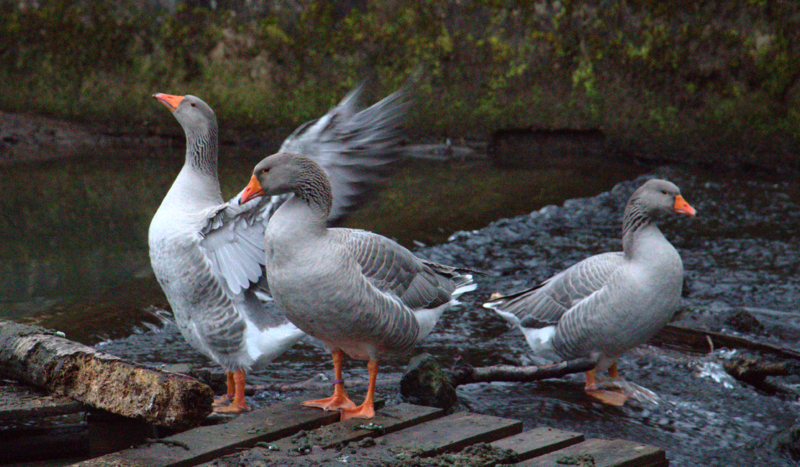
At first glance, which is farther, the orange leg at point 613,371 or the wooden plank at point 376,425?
the orange leg at point 613,371

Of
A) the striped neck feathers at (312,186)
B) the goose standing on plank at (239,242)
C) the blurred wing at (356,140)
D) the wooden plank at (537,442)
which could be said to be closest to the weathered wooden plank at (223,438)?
the goose standing on plank at (239,242)

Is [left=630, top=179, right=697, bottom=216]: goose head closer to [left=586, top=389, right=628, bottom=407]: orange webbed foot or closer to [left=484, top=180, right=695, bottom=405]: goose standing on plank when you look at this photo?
[left=484, top=180, right=695, bottom=405]: goose standing on plank

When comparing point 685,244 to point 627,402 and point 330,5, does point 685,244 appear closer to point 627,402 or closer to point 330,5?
point 627,402

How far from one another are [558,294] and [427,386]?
4.56ft

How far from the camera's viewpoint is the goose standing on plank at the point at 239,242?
4121 millimetres

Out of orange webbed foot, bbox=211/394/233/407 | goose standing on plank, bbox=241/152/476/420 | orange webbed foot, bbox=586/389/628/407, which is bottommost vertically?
orange webbed foot, bbox=586/389/628/407

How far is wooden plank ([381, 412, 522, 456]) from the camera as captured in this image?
10.3 feet

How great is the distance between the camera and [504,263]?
26.3 feet

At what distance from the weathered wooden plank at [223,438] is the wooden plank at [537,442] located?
0.84m

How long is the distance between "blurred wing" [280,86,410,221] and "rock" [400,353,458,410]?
95 cm

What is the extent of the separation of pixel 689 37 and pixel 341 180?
12029 mm

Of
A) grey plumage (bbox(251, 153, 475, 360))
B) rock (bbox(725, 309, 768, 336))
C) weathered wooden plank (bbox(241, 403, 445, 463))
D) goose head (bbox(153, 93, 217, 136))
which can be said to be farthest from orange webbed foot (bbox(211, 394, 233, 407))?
rock (bbox(725, 309, 768, 336))

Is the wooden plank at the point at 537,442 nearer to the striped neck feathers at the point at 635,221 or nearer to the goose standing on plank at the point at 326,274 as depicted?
the goose standing on plank at the point at 326,274

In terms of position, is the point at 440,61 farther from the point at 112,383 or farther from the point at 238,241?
the point at 112,383
